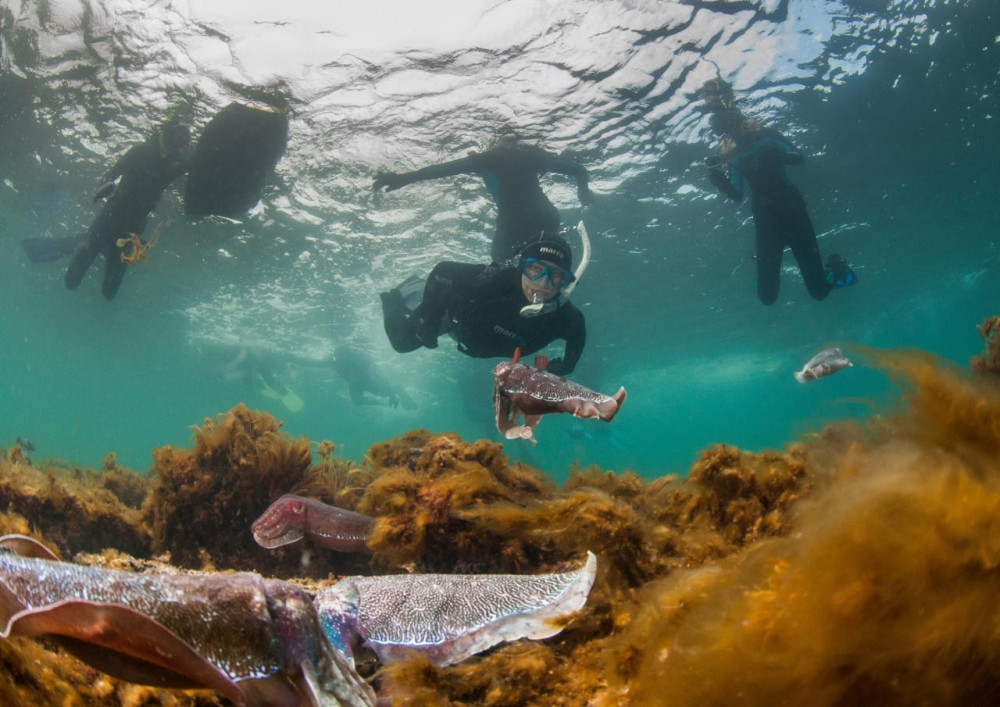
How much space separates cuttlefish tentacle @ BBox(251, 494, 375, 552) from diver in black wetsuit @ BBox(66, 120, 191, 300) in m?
10.8

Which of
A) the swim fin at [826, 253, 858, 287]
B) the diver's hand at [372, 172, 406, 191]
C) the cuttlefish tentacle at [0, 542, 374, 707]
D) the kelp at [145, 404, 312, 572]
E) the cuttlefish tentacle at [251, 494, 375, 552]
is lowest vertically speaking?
the kelp at [145, 404, 312, 572]

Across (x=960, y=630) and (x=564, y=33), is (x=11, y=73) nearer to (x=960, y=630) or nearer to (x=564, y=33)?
(x=564, y=33)

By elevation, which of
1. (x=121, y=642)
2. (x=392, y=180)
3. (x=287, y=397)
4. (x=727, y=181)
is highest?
(x=727, y=181)

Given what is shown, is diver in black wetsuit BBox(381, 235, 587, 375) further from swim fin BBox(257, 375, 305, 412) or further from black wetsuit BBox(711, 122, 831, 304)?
swim fin BBox(257, 375, 305, 412)

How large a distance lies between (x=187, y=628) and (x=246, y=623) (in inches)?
6.0

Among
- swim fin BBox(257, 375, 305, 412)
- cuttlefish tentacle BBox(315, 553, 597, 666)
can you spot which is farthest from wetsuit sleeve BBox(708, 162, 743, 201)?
swim fin BBox(257, 375, 305, 412)

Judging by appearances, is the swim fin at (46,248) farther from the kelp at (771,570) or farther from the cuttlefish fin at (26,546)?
→ the cuttlefish fin at (26,546)

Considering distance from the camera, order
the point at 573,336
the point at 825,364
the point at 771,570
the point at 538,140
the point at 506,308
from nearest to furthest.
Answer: the point at 771,570 < the point at 825,364 < the point at 573,336 < the point at 506,308 < the point at 538,140

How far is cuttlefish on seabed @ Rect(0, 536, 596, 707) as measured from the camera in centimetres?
96

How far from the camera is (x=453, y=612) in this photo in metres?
1.89

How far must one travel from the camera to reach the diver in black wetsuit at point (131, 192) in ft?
34.4

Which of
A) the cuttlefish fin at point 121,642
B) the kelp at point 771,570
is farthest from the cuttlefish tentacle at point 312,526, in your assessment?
the cuttlefish fin at point 121,642

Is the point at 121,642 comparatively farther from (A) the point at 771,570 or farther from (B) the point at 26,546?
(A) the point at 771,570

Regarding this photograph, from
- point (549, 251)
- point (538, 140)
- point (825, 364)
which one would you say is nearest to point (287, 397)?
point (538, 140)
